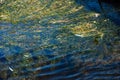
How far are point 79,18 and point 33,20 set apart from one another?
150 centimetres

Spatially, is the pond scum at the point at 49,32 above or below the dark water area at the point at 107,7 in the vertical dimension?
below

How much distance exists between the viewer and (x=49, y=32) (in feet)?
29.6

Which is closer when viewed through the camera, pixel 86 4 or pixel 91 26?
pixel 91 26

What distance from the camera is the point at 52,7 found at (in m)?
11.2

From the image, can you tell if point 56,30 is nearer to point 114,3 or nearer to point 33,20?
point 33,20

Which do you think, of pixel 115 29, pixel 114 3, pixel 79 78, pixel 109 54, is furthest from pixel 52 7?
pixel 79 78

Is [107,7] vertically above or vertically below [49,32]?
above

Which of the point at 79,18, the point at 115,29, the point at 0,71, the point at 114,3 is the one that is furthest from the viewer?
the point at 114,3

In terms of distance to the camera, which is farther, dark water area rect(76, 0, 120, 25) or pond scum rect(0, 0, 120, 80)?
dark water area rect(76, 0, 120, 25)

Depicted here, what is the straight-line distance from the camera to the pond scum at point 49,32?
7.75m

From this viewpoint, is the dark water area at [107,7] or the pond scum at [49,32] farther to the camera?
the dark water area at [107,7]

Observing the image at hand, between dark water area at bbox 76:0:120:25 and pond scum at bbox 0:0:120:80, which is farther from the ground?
dark water area at bbox 76:0:120:25

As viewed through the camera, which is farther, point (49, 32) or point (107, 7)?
point (107, 7)

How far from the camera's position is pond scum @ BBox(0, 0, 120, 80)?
7.75 meters
